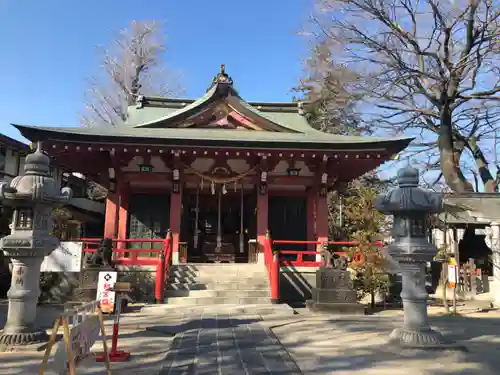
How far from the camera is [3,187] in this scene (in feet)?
20.6

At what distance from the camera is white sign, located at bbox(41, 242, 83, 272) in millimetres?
10000

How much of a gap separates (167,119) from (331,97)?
14.2m

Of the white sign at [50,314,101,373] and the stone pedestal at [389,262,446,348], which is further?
the stone pedestal at [389,262,446,348]

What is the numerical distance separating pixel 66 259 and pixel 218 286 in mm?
4331

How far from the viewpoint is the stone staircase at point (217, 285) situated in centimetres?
1084

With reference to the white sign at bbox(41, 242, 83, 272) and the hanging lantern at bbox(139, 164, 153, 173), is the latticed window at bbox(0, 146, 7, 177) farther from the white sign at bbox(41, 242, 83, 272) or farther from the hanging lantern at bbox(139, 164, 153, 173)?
the white sign at bbox(41, 242, 83, 272)

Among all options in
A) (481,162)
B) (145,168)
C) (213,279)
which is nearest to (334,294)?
(213,279)

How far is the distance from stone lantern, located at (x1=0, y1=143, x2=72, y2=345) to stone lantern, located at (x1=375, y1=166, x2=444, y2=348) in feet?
19.3

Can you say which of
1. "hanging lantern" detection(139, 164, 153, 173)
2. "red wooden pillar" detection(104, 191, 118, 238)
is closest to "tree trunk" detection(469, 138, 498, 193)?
"hanging lantern" detection(139, 164, 153, 173)

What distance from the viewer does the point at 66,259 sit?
10.1 m

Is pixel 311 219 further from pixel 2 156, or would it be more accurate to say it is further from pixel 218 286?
pixel 2 156

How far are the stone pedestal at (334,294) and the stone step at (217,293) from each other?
1.54 meters

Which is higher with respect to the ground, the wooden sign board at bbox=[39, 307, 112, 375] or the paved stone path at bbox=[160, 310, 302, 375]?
the wooden sign board at bbox=[39, 307, 112, 375]

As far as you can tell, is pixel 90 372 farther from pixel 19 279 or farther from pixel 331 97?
pixel 331 97
